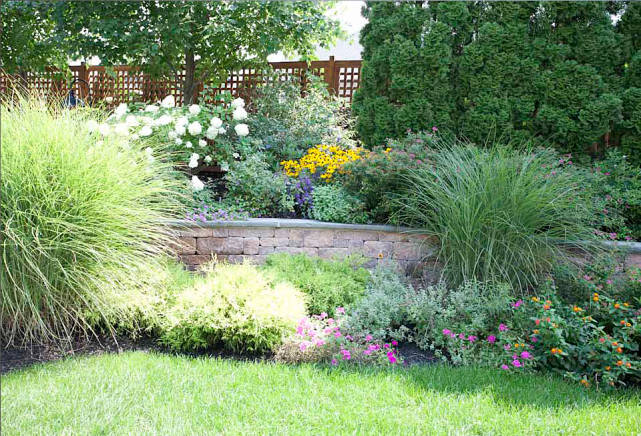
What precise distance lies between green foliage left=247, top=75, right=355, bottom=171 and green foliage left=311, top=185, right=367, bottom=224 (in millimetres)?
1109

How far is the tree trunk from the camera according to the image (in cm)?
720

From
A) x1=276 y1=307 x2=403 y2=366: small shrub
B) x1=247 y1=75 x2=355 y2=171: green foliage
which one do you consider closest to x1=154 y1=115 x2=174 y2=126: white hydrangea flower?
x1=247 y1=75 x2=355 y2=171: green foliage

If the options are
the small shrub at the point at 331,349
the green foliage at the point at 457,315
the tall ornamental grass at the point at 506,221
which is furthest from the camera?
the tall ornamental grass at the point at 506,221

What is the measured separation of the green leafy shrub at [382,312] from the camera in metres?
3.23

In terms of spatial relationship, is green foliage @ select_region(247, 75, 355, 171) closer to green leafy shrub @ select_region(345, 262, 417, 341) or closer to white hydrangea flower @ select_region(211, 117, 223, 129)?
white hydrangea flower @ select_region(211, 117, 223, 129)

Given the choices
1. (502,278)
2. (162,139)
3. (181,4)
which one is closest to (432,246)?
(502,278)

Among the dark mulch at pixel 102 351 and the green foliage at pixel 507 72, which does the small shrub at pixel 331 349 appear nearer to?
the dark mulch at pixel 102 351

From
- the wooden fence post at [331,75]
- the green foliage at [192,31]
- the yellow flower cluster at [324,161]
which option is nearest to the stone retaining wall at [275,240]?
the yellow flower cluster at [324,161]

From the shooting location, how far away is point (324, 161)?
5266mm

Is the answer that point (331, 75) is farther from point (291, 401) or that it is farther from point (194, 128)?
point (291, 401)

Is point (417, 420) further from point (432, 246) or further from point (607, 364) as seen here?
point (432, 246)

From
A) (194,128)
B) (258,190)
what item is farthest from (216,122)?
(258,190)

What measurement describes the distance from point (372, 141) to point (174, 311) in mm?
3154

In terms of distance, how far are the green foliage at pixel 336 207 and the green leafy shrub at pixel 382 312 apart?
2.88 ft
